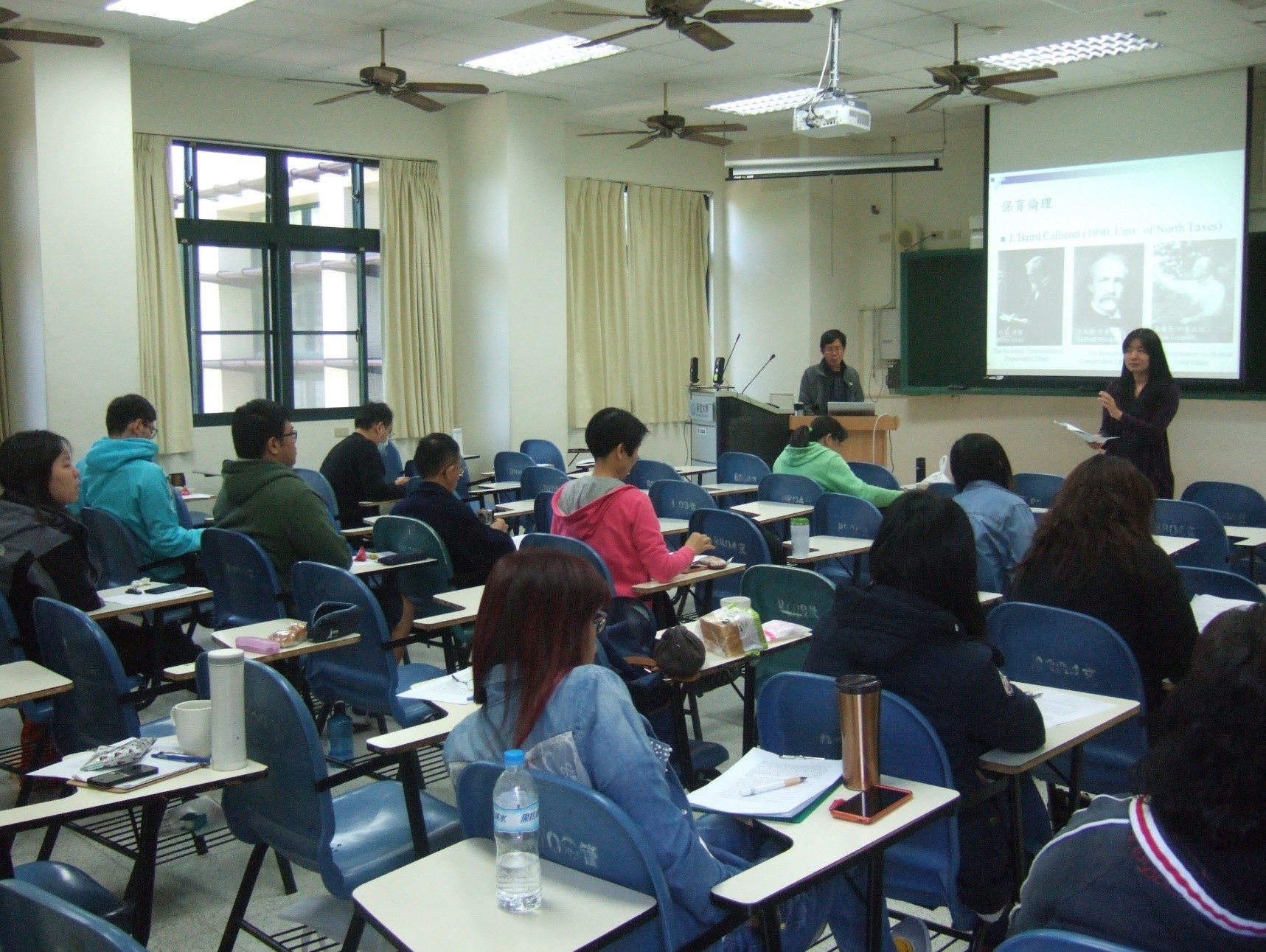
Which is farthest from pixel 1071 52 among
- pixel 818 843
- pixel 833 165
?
pixel 818 843

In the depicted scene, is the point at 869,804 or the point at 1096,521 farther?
Result: the point at 1096,521

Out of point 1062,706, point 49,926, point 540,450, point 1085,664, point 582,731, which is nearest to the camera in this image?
point 49,926

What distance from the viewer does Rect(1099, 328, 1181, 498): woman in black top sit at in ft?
20.5

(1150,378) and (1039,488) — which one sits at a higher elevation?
(1150,378)

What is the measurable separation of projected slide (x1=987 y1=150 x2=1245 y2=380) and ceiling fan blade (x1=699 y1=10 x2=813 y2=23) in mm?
4094

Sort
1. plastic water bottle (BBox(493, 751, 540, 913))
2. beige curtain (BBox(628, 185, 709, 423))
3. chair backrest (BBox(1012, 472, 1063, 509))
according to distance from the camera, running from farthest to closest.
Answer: beige curtain (BBox(628, 185, 709, 423)) → chair backrest (BBox(1012, 472, 1063, 509)) → plastic water bottle (BBox(493, 751, 540, 913))

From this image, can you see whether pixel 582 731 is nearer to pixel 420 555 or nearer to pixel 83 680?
pixel 83 680

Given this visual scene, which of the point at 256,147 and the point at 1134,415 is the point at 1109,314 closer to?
the point at 1134,415

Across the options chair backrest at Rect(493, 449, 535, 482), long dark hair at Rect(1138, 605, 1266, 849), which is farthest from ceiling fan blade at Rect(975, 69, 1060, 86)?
long dark hair at Rect(1138, 605, 1266, 849)

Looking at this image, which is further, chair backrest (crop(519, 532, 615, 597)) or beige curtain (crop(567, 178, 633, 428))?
beige curtain (crop(567, 178, 633, 428))

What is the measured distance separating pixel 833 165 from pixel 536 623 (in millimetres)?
8081

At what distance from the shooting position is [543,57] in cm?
791

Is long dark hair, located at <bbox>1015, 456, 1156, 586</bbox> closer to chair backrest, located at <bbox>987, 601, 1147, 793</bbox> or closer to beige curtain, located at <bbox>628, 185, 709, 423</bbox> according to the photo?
chair backrest, located at <bbox>987, 601, 1147, 793</bbox>

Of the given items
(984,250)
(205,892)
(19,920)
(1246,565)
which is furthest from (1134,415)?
(19,920)
